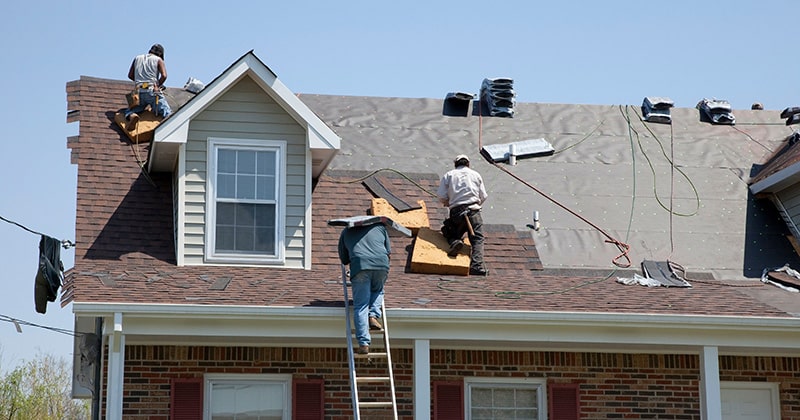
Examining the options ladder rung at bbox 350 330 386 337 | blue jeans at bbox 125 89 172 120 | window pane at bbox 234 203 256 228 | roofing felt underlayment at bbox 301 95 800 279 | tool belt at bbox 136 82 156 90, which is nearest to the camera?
ladder rung at bbox 350 330 386 337

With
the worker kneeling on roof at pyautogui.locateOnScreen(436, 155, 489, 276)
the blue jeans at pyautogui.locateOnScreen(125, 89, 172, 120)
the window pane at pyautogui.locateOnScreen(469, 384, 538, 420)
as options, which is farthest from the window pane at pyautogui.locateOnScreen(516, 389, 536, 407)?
the blue jeans at pyautogui.locateOnScreen(125, 89, 172, 120)

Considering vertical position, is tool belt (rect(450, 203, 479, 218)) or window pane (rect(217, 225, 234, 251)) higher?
tool belt (rect(450, 203, 479, 218))

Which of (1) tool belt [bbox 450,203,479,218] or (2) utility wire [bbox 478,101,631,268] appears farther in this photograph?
(2) utility wire [bbox 478,101,631,268]

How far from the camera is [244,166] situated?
13992mm

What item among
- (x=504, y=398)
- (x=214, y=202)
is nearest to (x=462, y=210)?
(x=504, y=398)

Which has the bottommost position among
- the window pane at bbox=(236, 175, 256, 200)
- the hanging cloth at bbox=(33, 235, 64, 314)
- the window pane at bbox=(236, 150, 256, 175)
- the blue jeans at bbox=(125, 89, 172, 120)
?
the hanging cloth at bbox=(33, 235, 64, 314)

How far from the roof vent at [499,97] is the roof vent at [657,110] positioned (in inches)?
81.2

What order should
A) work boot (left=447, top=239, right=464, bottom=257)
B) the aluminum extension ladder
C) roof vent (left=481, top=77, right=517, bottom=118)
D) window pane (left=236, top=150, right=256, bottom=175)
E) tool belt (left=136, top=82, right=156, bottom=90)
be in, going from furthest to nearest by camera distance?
roof vent (left=481, top=77, right=517, bottom=118), tool belt (left=136, top=82, right=156, bottom=90), window pane (left=236, top=150, right=256, bottom=175), work boot (left=447, top=239, right=464, bottom=257), the aluminum extension ladder

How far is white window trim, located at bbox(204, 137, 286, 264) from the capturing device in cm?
1352

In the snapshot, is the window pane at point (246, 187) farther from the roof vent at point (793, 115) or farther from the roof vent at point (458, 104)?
the roof vent at point (793, 115)

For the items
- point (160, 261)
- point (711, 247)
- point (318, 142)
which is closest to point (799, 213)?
point (711, 247)

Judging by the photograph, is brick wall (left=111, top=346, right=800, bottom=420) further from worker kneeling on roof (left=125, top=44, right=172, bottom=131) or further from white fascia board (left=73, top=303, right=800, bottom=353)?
worker kneeling on roof (left=125, top=44, right=172, bottom=131)

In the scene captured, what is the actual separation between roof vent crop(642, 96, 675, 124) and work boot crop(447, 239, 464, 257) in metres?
5.19

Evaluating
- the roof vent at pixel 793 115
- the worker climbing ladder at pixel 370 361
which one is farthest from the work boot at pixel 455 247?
the roof vent at pixel 793 115
